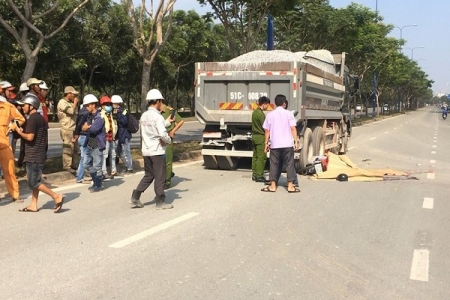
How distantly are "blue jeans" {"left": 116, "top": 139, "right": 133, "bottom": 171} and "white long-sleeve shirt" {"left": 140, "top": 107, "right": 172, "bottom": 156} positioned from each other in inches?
137

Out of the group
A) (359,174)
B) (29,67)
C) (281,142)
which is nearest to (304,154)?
(359,174)

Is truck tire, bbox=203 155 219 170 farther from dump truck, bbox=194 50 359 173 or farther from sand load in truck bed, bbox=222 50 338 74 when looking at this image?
sand load in truck bed, bbox=222 50 338 74

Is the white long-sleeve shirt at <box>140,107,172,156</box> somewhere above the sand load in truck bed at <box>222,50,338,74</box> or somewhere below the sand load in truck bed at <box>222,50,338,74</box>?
below

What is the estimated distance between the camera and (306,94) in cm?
1115

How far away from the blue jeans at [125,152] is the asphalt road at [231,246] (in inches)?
65.9

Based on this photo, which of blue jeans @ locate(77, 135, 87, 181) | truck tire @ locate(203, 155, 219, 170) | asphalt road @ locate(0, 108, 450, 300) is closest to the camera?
asphalt road @ locate(0, 108, 450, 300)

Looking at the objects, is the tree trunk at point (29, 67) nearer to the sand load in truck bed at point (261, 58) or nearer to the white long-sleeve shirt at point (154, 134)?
the sand load in truck bed at point (261, 58)

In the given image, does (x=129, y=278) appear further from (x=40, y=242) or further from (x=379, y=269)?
(x=379, y=269)

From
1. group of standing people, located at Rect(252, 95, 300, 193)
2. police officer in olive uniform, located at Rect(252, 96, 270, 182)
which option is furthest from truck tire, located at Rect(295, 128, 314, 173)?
group of standing people, located at Rect(252, 95, 300, 193)

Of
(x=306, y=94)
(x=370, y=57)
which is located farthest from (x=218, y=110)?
(x=370, y=57)

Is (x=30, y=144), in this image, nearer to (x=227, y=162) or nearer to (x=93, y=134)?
(x=93, y=134)

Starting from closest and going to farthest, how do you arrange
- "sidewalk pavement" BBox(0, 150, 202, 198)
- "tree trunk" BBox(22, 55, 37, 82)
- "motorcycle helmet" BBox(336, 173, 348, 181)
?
"sidewalk pavement" BBox(0, 150, 202, 198), "tree trunk" BBox(22, 55, 37, 82), "motorcycle helmet" BBox(336, 173, 348, 181)

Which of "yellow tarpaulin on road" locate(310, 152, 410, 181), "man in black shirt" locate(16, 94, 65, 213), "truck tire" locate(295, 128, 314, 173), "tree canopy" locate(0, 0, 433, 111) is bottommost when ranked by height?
"yellow tarpaulin on road" locate(310, 152, 410, 181)

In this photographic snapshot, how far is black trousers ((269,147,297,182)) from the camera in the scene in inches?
357
